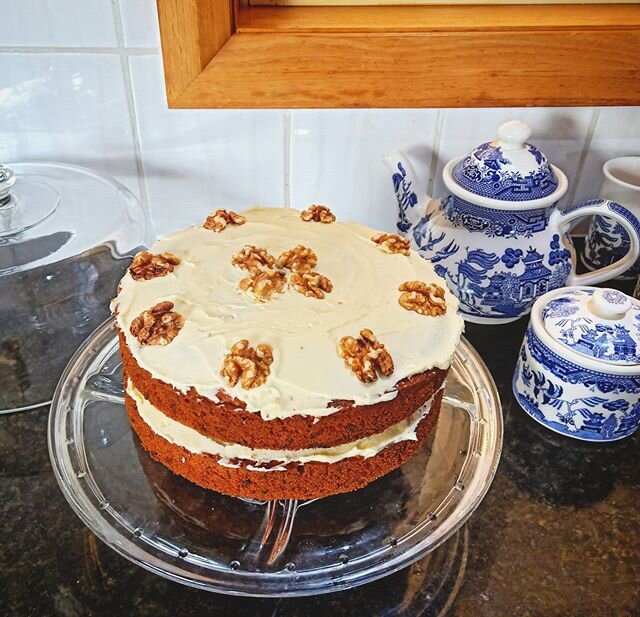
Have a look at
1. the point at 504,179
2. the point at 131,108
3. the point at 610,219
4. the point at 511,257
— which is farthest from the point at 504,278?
the point at 131,108

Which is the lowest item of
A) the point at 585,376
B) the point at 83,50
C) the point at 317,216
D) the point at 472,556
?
the point at 472,556

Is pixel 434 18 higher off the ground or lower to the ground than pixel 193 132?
higher

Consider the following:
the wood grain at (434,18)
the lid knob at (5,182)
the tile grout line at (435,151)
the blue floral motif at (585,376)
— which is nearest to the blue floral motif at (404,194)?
the tile grout line at (435,151)

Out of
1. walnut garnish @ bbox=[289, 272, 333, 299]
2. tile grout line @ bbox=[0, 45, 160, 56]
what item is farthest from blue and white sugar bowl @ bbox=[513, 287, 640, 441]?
tile grout line @ bbox=[0, 45, 160, 56]

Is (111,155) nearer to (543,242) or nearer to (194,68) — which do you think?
(194,68)

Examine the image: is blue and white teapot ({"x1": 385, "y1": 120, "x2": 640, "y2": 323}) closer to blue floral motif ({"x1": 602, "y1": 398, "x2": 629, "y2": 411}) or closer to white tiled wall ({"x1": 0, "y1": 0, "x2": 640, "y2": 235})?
white tiled wall ({"x1": 0, "y1": 0, "x2": 640, "y2": 235})

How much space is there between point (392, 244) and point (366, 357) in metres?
0.24

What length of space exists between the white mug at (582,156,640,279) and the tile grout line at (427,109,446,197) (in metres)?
0.28

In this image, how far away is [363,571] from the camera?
2.47 feet

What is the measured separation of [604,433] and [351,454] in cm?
40

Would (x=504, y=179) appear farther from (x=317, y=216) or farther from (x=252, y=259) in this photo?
(x=252, y=259)

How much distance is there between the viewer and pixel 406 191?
3.71ft

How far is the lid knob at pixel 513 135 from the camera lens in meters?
1.01

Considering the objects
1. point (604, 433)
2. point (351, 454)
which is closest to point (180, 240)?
point (351, 454)
